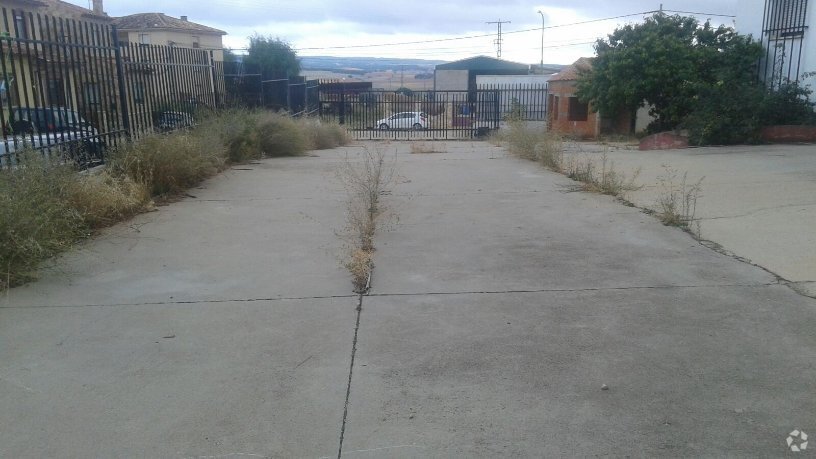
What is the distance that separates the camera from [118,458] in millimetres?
3184

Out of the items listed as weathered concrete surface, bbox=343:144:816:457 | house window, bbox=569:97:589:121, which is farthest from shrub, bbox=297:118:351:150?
house window, bbox=569:97:589:121

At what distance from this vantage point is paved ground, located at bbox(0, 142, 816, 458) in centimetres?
338

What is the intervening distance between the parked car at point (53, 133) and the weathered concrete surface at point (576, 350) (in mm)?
4445

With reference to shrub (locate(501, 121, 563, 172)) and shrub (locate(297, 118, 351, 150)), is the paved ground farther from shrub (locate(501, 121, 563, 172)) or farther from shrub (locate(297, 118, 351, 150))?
shrub (locate(297, 118, 351, 150))

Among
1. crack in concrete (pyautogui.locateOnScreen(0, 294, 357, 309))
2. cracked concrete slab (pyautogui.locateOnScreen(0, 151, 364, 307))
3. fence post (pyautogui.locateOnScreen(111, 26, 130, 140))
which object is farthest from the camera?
fence post (pyautogui.locateOnScreen(111, 26, 130, 140))

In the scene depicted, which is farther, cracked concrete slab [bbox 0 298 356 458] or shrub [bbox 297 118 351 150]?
shrub [bbox 297 118 351 150]

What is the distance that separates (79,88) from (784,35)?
16750 millimetres

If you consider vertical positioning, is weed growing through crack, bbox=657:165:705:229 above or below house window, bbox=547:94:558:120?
below

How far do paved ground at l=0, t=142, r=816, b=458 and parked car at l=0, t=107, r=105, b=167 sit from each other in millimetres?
1639

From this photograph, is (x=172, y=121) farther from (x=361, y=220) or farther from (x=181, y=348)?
(x=181, y=348)

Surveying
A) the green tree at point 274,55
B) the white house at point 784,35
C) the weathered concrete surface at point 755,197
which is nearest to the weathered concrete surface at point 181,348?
the weathered concrete surface at point 755,197

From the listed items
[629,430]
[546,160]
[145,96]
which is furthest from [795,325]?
[145,96]

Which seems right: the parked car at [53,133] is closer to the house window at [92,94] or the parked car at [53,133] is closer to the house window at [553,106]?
the house window at [92,94]

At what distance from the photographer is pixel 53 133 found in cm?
877
